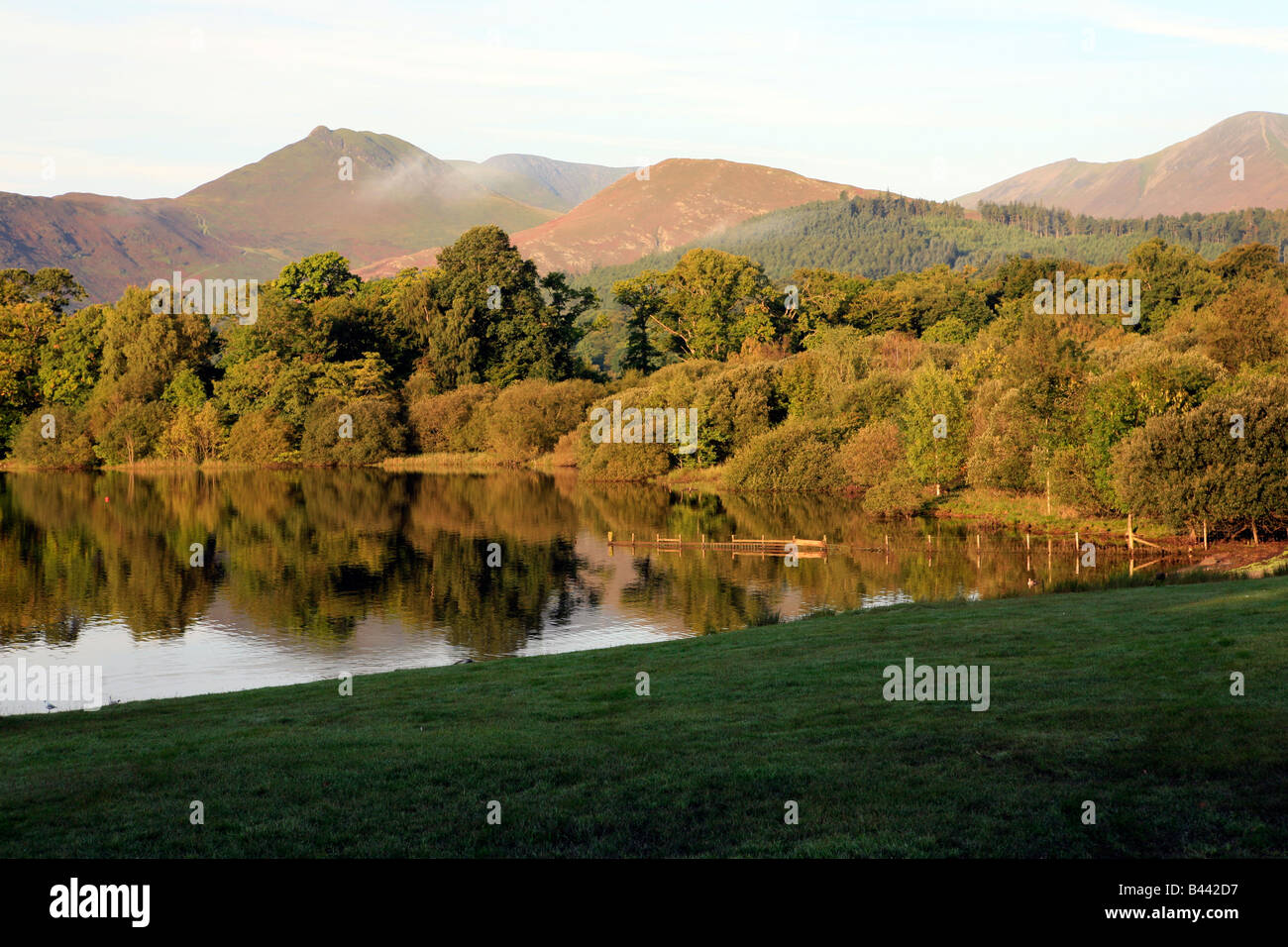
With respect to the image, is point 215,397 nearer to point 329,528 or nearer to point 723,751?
point 329,528

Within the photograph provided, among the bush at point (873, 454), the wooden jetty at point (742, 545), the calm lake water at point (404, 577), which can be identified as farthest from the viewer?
the bush at point (873, 454)

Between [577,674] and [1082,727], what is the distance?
9.47m

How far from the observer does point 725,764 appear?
11172 millimetres

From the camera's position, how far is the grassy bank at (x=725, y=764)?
9031 millimetres

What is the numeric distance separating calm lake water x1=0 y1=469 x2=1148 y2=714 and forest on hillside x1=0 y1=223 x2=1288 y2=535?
609cm

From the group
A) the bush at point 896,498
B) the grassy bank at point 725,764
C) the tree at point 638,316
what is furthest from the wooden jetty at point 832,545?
the tree at point 638,316

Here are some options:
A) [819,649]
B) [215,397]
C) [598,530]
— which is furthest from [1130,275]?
[819,649]

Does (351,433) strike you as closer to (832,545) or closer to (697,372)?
(697,372)

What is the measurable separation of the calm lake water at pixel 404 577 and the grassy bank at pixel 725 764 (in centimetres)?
1292

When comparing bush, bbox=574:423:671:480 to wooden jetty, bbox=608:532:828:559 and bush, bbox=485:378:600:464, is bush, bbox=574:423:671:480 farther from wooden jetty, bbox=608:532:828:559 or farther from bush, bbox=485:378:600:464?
wooden jetty, bbox=608:532:828:559

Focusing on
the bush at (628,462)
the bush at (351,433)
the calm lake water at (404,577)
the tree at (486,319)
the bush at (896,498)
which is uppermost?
the tree at (486,319)

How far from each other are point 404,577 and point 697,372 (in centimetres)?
5285

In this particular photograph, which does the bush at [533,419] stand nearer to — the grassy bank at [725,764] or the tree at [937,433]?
the tree at [937,433]

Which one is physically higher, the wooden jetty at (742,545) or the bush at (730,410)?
the bush at (730,410)
